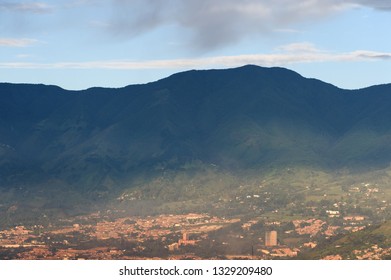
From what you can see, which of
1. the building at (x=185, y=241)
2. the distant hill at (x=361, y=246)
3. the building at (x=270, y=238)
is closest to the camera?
the distant hill at (x=361, y=246)

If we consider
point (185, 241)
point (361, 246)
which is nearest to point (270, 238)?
point (185, 241)

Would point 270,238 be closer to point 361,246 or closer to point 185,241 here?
point 185,241

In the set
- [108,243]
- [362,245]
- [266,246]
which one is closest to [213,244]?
[266,246]

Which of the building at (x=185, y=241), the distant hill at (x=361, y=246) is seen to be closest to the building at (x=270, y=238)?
the building at (x=185, y=241)

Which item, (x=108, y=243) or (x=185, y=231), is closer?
(x=108, y=243)

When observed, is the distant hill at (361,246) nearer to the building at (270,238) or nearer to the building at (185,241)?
the building at (270,238)

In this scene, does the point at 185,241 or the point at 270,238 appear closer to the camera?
the point at 185,241

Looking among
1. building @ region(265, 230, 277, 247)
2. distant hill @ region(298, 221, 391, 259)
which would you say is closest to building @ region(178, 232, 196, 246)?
building @ region(265, 230, 277, 247)

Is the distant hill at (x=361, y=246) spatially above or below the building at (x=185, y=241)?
above

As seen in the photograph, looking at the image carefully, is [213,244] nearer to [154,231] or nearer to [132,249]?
[132,249]
